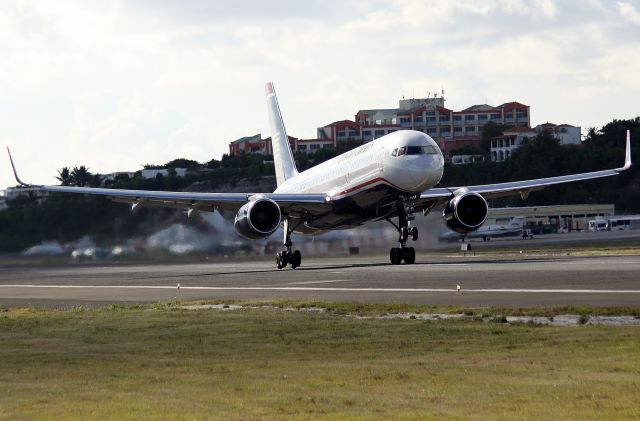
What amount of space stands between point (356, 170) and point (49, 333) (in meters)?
28.9

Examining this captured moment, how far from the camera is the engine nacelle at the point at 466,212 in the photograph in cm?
5231

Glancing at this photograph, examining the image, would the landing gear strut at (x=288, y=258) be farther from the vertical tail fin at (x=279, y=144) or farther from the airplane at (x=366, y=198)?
the vertical tail fin at (x=279, y=144)

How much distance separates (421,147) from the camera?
5006 cm

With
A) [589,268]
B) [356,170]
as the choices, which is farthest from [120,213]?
[589,268]

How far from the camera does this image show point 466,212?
52594 mm

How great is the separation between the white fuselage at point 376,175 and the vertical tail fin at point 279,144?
11895mm

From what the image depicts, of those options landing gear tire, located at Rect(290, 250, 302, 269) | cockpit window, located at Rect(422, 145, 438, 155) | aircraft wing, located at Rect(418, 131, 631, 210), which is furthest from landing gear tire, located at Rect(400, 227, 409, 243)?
landing gear tire, located at Rect(290, 250, 302, 269)

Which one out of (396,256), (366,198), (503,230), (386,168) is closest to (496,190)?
(396,256)

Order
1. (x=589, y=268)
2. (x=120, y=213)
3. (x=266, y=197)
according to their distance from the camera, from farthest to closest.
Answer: (x=120, y=213), (x=266, y=197), (x=589, y=268)

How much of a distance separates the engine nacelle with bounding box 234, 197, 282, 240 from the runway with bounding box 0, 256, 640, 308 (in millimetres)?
1855

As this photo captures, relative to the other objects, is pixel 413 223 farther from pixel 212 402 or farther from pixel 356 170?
pixel 212 402

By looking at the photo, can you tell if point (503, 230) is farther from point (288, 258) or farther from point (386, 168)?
point (386, 168)

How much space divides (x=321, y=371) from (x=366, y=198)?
3553cm

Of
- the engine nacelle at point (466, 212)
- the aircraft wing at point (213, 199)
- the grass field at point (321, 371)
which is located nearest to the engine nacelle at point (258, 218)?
the aircraft wing at point (213, 199)
